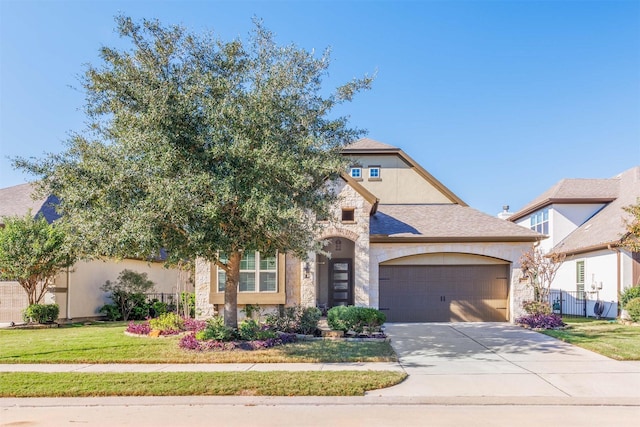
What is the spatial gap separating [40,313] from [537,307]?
1736cm

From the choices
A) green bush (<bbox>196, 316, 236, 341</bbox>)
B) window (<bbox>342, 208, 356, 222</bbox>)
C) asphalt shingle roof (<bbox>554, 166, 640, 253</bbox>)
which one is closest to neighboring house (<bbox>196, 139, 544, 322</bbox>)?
window (<bbox>342, 208, 356, 222</bbox>)

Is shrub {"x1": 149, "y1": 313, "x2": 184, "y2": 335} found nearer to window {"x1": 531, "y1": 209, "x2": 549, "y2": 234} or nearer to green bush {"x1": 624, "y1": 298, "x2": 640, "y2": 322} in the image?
green bush {"x1": 624, "y1": 298, "x2": 640, "y2": 322}

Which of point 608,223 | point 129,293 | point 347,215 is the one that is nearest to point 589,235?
point 608,223

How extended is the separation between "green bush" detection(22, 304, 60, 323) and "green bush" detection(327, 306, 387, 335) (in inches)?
428

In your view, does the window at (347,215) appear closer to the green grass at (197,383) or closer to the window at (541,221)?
the green grass at (197,383)

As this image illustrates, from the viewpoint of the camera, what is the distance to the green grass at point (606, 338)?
10872 millimetres

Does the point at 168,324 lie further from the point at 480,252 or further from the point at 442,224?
the point at 480,252

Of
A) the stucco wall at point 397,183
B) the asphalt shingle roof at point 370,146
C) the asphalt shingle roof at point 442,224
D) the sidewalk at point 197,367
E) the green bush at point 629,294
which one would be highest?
the asphalt shingle roof at point 370,146

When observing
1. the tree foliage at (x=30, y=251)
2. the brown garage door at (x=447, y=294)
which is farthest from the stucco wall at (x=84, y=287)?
the brown garage door at (x=447, y=294)

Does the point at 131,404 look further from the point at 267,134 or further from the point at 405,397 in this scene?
the point at 267,134

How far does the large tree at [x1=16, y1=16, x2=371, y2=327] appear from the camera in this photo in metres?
9.59

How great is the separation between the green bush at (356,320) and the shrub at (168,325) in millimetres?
4703

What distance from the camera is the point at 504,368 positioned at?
950 centimetres

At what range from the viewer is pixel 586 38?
1434cm
